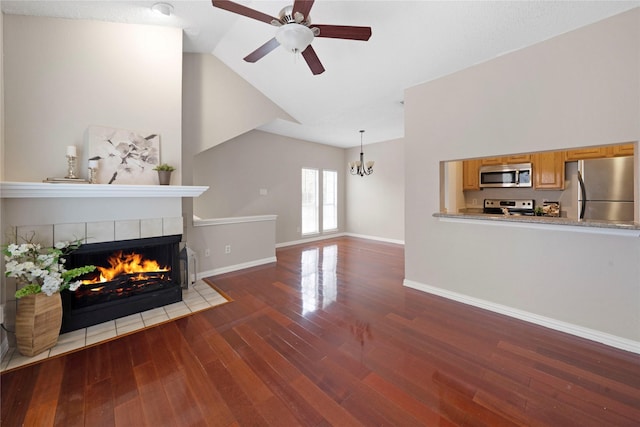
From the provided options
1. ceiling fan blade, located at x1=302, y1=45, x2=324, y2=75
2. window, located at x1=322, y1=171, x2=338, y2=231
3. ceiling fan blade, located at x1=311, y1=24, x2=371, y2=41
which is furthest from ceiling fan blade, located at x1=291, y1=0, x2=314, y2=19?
window, located at x1=322, y1=171, x2=338, y2=231

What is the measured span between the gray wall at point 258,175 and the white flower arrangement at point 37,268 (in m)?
2.40

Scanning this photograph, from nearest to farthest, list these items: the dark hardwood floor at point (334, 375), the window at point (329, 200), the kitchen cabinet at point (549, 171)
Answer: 1. the dark hardwood floor at point (334, 375)
2. the kitchen cabinet at point (549, 171)
3. the window at point (329, 200)

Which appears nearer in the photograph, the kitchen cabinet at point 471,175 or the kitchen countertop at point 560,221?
the kitchen countertop at point 560,221

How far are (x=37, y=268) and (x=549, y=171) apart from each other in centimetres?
664

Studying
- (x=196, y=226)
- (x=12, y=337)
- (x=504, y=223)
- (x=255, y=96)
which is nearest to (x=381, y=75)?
(x=255, y=96)

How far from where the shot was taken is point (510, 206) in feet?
15.5

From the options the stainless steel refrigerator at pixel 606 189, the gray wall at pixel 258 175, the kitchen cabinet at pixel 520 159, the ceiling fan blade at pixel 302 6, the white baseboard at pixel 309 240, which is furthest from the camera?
the white baseboard at pixel 309 240

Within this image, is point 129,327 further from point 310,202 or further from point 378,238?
point 378,238

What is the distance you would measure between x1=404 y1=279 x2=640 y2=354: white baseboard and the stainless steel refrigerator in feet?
7.84

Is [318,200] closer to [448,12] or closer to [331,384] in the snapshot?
[448,12]

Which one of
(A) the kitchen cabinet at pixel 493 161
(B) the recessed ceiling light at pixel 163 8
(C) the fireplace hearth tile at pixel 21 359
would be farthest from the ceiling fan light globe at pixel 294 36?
(A) the kitchen cabinet at pixel 493 161

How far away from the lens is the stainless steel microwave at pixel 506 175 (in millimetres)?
4387

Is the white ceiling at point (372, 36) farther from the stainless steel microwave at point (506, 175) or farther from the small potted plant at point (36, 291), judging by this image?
the stainless steel microwave at point (506, 175)

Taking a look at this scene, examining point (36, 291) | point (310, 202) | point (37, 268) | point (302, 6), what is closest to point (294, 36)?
point (302, 6)
